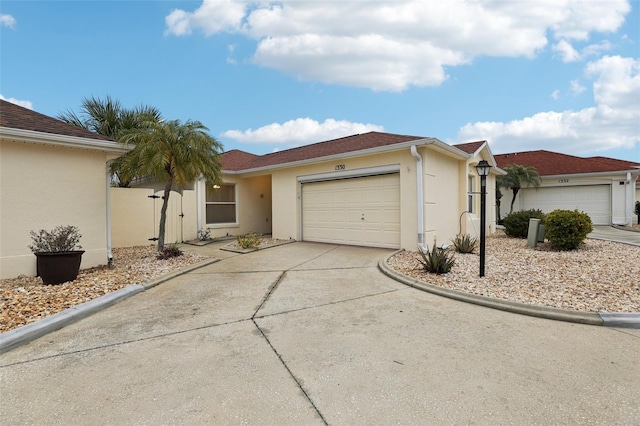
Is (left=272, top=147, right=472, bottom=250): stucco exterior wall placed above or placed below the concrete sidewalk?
above

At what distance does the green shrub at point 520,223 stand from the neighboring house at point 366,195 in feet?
4.22

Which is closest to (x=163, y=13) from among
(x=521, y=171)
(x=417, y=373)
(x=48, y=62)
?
(x=48, y=62)

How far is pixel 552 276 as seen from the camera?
18.8 feet

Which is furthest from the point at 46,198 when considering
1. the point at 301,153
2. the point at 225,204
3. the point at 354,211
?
the point at 301,153

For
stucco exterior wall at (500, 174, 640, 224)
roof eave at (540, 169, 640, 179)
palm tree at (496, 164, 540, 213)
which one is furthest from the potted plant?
stucco exterior wall at (500, 174, 640, 224)

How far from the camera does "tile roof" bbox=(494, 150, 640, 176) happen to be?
1664cm

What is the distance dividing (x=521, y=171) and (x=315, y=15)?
13.7 metres

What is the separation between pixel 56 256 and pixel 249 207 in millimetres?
8610

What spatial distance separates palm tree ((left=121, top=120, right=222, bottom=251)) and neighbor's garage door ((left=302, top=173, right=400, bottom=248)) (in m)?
4.09

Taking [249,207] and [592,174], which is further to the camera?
[592,174]

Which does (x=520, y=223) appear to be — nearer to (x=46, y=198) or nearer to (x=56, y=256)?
(x=56, y=256)

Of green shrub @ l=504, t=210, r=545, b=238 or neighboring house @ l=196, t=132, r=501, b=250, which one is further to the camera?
green shrub @ l=504, t=210, r=545, b=238

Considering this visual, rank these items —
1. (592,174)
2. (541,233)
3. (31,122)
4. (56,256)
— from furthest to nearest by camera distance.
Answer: (592,174)
(541,233)
(31,122)
(56,256)

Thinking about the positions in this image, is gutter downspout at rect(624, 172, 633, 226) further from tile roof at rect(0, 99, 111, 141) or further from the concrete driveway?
tile roof at rect(0, 99, 111, 141)
